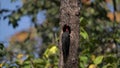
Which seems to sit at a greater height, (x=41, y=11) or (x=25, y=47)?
(x=41, y=11)

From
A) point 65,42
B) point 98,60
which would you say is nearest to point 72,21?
point 65,42

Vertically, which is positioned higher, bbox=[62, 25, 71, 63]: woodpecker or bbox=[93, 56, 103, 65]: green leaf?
bbox=[62, 25, 71, 63]: woodpecker

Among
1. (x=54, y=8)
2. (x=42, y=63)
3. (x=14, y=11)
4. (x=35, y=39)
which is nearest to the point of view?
(x=42, y=63)

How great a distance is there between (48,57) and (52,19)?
3.37 metres

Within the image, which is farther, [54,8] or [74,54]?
[54,8]

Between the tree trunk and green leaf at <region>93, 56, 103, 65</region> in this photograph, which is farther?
green leaf at <region>93, 56, 103, 65</region>

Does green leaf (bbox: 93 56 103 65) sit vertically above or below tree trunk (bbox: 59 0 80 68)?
below

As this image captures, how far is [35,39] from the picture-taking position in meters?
8.70

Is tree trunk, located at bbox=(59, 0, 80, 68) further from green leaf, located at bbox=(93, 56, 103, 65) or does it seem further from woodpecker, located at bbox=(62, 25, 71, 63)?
green leaf, located at bbox=(93, 56, 103, 65)

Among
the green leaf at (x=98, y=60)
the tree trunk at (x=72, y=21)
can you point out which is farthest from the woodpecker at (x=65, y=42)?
the green leaf at (x=98, y=60)

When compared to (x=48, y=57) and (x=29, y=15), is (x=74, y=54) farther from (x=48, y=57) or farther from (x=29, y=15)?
(x=29, y=15)

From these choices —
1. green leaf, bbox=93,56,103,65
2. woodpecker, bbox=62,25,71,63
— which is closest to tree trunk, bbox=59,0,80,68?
woodpecker, bbox=62,25,71,63

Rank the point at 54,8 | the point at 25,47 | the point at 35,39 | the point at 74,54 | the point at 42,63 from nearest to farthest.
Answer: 1. the point at 74,54
2. the point at 42,63
3. the point at 54,8
4. the point at 25,47
5. the point at 35,39

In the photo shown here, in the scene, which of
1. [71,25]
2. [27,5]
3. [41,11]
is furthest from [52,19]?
[71,25]
